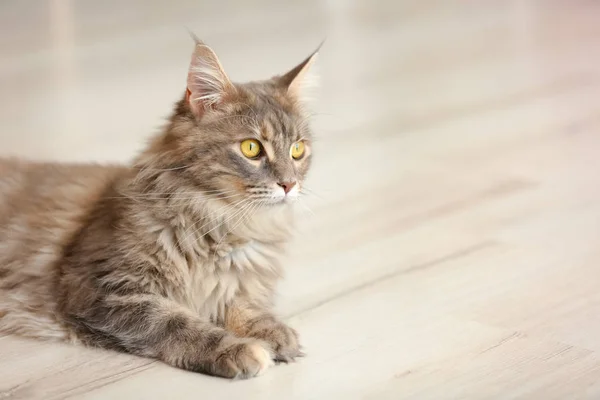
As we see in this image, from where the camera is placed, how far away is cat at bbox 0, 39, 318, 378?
1.92 metres

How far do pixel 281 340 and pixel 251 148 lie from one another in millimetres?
397

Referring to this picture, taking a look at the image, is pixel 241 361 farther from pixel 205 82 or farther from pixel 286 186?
pixel 205 82

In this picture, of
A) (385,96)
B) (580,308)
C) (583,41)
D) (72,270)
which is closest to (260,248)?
(72,270)

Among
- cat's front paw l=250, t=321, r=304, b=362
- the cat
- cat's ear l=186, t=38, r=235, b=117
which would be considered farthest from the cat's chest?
cat's ear l=186, t=38, r=235, b=117

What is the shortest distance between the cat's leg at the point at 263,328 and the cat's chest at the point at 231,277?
0.03 m

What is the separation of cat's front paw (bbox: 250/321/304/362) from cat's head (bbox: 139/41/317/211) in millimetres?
257

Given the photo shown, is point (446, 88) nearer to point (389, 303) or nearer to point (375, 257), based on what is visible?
point (375, 257)

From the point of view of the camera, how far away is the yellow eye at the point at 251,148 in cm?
197

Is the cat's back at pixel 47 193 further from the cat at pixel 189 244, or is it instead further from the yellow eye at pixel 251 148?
the yellow eye at pixel 251 148

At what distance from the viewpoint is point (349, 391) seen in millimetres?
1790

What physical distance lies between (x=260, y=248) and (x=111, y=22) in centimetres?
392

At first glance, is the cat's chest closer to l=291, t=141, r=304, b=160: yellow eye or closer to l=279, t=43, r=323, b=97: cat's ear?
l=291, t=141, r=304, b=160: yellow eye

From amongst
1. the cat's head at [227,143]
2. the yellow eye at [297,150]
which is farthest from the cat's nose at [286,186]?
the yellow eye at [297,150]

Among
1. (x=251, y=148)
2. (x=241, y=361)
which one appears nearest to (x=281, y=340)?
(x=241, y=361)
